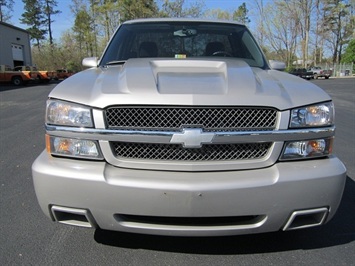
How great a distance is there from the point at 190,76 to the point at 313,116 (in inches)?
36.3

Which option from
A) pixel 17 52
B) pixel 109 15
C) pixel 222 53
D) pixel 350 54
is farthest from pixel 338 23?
pixel 222 53

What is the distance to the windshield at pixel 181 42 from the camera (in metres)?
3.83

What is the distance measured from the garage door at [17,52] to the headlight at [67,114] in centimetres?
4566

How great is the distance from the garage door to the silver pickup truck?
1808 inches

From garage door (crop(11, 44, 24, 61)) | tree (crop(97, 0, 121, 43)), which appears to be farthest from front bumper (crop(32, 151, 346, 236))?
garage door (crop(11, 44, 24, 61))

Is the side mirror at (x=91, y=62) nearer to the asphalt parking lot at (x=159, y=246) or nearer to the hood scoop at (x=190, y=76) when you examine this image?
the hood scoop at (x=190, y=76)

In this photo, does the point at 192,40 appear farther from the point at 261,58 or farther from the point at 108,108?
the point at 108,108

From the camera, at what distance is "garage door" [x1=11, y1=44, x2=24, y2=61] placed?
4297 centimetres

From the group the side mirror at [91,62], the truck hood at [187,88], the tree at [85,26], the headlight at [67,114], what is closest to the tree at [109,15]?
the tree at [85,26]

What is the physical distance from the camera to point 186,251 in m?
2.71

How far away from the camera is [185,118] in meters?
2.29

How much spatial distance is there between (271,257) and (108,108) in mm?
1637

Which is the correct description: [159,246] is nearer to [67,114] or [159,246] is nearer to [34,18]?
[67,114]

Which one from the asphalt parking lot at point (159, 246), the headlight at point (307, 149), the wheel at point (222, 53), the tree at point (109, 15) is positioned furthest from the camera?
the tree at point (109, 15)
